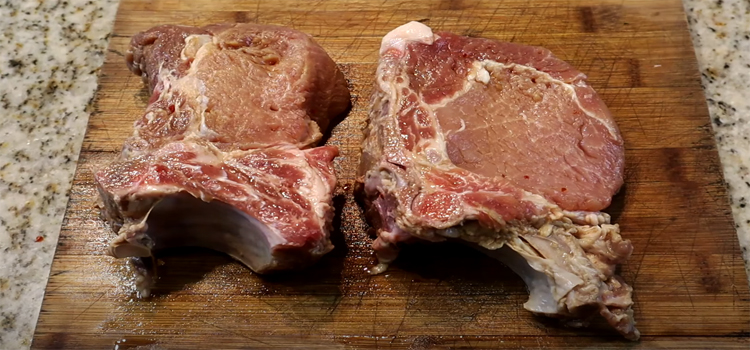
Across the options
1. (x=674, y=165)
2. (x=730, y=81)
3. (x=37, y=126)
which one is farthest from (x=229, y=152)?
(x=730, y=81)

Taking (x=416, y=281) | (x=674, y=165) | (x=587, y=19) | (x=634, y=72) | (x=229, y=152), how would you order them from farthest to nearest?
1. (x=587, y=19)
2. (x=634, y=72)
3. (x=674, y=165)
4. (x=416, y=281)
5. (x=229, y=152)

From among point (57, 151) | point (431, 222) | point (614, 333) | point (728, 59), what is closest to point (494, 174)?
point (431, 222)

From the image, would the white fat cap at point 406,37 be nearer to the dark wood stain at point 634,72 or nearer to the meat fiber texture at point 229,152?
the meat fiber texture at point 229,152

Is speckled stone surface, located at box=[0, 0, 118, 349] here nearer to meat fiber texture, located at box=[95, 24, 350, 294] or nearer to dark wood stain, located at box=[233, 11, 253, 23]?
meat fiber texture, located at box=[95, 24, 350, 294]

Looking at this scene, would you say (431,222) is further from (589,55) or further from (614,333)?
(589,55)

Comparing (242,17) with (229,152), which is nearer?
(229,152)

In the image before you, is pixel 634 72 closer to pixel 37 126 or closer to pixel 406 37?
pixel 406 37

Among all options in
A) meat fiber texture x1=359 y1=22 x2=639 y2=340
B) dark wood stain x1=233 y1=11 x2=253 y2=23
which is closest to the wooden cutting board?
meat fiber texture x1=359 y1=22 x2=639 y2=340
